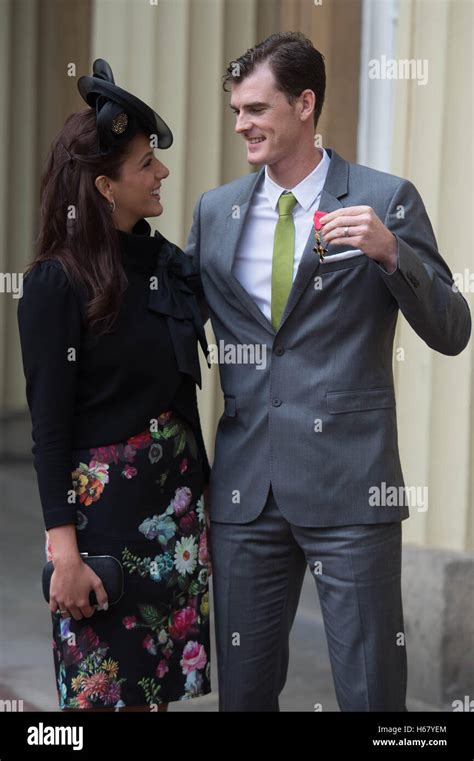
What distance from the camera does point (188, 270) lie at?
3.16 m

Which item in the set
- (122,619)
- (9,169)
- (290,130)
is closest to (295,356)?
(290,130)

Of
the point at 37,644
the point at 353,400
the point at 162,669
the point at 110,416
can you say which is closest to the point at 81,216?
the point at 110,416

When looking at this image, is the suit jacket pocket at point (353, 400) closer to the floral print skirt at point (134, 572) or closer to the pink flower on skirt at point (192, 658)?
the floral print skirt at point (134, 572)

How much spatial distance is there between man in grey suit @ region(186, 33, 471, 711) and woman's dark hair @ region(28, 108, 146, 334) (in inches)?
13.0

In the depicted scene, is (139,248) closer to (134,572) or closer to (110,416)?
(110,416)

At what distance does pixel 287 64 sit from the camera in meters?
2.99

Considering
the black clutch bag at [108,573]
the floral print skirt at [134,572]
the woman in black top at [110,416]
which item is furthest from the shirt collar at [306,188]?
the black clutch bag at [108,573]

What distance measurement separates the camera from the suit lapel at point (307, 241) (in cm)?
Result: 294

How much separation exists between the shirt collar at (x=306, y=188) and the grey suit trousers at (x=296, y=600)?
773 millimetres

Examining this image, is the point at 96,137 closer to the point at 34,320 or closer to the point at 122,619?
the point at 34,320

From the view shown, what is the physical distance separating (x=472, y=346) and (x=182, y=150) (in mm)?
1755

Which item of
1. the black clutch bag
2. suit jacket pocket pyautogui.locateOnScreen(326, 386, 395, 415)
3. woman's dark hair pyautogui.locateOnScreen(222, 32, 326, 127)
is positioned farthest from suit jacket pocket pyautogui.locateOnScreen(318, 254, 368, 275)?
the black clutch bag

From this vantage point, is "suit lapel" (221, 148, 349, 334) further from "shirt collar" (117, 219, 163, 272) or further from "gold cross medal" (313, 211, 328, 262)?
"shirt collar" (117, 219, 163, 272)

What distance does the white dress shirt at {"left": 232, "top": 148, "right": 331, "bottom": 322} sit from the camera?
303cm
